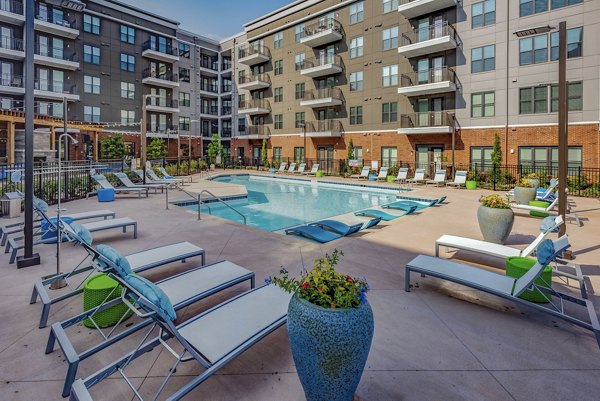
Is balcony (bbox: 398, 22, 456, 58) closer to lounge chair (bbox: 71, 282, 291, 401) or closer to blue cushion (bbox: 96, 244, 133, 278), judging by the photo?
lounge chair (bbox: 71, 282, 291, 401)

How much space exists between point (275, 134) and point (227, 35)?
19.3 meters

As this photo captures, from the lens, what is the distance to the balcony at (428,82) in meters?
23.2

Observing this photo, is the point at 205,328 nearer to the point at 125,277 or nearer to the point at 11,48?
the point at 125,277

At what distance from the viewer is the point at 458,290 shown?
5238 millimetres

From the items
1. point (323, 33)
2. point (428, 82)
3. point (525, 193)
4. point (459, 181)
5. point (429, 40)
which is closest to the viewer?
point (525, 193)

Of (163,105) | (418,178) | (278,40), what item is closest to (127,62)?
(163,105)

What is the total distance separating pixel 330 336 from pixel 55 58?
126 feet

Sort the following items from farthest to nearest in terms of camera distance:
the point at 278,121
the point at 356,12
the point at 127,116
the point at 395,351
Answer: the point at 127,116 < the point at 278,121 < the point at 356,12 < the point at 395,351

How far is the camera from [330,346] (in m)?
2.38

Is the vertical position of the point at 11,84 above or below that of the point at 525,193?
above

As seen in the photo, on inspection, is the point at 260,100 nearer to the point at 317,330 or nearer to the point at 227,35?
the point at 227,35

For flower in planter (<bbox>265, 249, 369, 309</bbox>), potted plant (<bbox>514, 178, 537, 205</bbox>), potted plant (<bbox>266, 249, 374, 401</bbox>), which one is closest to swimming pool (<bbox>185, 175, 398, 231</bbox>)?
potted plant (<bbox>514, 178, 537, 205</bbox>)

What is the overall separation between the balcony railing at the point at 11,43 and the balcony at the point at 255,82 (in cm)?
1960

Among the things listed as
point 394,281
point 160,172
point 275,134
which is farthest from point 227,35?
point 394,281
